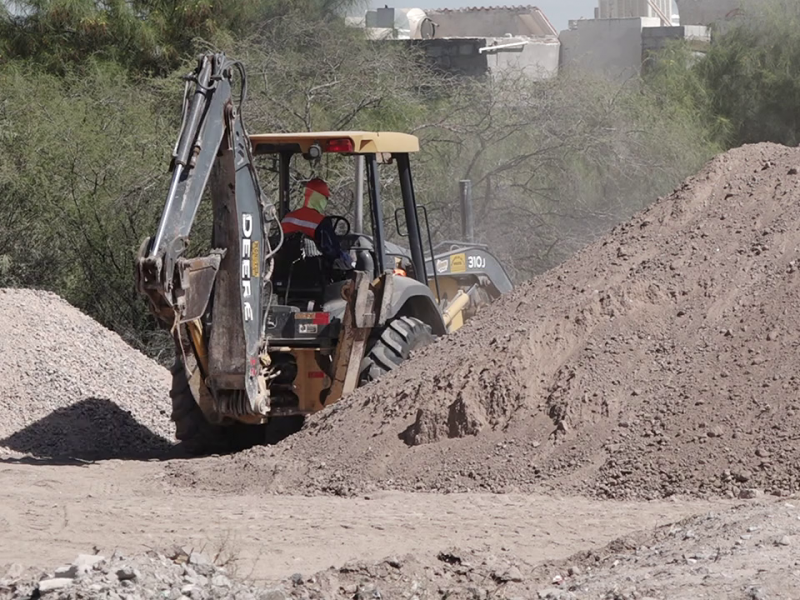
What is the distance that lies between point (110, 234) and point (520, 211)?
16.2 ft

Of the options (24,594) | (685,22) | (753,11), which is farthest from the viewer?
(685,22)

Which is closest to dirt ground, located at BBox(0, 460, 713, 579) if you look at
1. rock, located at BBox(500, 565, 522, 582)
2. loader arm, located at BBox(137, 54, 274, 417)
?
rock, located at BBox(500, 565, 522, 582)

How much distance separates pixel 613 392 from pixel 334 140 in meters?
2.77

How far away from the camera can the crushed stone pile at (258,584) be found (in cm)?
484

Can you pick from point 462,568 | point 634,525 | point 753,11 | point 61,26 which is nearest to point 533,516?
point 634,525

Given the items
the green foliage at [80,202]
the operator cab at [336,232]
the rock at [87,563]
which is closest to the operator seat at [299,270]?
the operator cab at [336,232]

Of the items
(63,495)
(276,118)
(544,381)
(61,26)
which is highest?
(61,26)

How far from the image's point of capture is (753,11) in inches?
1030

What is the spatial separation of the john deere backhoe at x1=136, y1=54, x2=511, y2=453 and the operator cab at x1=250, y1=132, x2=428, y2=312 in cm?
1

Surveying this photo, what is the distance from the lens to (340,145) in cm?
886

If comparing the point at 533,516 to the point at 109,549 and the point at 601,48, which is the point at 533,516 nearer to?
the point at 109,549

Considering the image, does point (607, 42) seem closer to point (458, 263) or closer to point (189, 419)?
point (458, 263)

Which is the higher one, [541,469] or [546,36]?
[546,36]

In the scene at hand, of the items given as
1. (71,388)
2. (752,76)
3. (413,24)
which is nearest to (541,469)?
(71,388)
